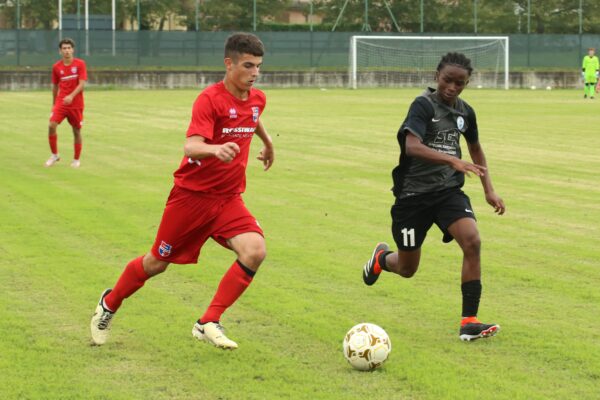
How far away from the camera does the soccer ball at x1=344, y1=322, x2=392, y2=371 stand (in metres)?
6.43

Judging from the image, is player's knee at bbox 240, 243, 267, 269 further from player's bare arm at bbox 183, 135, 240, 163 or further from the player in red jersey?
player's bare arm at bbox 183, 135, 240, 163

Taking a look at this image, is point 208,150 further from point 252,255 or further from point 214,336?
point 214,336

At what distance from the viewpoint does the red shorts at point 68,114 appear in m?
19.0

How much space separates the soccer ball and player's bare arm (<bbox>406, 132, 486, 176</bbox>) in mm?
1183

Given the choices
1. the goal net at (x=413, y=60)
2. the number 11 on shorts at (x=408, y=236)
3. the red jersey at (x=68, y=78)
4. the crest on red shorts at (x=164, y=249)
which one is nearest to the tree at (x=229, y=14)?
the goal net at (x=413, y=60)

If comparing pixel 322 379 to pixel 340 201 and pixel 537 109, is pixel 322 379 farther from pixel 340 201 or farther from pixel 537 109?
pixel 537 109

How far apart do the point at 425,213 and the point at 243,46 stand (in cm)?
173

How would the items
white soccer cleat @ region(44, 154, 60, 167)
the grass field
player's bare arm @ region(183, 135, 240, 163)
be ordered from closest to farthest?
player's bare arm @ region(183, 135, 240, 163) → the grass field → white soccer cleat @ region(44, 154, 60, 167)

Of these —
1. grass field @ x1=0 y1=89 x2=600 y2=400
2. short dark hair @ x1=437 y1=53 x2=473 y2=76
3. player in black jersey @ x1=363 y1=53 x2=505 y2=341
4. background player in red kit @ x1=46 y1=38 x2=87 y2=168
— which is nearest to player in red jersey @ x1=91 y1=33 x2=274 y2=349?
grass field @ x1=0 y1=89 x2=600 y2=400

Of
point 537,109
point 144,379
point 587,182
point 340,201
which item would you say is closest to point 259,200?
point 340,201

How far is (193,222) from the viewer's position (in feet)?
22.7

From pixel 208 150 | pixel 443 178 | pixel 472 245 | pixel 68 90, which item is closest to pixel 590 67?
pixel 68 90

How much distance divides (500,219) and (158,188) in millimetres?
4867

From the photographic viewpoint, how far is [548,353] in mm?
6891
